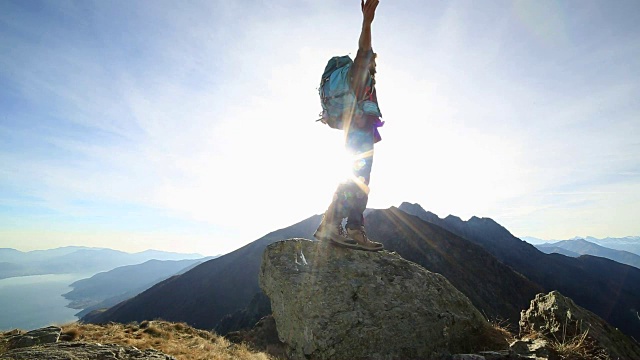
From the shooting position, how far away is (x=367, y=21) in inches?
192

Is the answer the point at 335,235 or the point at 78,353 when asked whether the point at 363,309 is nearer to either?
the point at 335,235

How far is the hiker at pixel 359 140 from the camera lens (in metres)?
5.11

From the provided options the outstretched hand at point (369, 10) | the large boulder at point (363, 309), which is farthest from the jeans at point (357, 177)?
the outstretched hand at point (369, 10)

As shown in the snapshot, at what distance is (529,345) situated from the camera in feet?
13.6

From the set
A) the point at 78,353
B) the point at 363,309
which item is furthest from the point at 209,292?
the point at 363,309

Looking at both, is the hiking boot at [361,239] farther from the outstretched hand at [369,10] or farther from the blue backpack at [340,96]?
the outstretched hand at [369,10]

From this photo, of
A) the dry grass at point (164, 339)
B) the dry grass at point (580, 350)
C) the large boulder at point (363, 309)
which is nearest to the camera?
the dry grass at point (580, 350)

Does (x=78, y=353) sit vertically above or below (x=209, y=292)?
above

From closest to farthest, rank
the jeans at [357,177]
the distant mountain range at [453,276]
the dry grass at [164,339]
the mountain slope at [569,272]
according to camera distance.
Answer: the jeans at [357,177] → the dry grass at [164,339] → the distant mountain range at [453,276] → the mountain slope at [569,272]

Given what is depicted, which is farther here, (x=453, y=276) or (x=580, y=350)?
(x=453, y=276)

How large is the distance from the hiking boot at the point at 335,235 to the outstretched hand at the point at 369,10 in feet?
11.9

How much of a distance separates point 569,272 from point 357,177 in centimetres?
15855

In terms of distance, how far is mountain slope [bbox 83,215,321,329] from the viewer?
102 m

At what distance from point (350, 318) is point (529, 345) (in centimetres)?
241
